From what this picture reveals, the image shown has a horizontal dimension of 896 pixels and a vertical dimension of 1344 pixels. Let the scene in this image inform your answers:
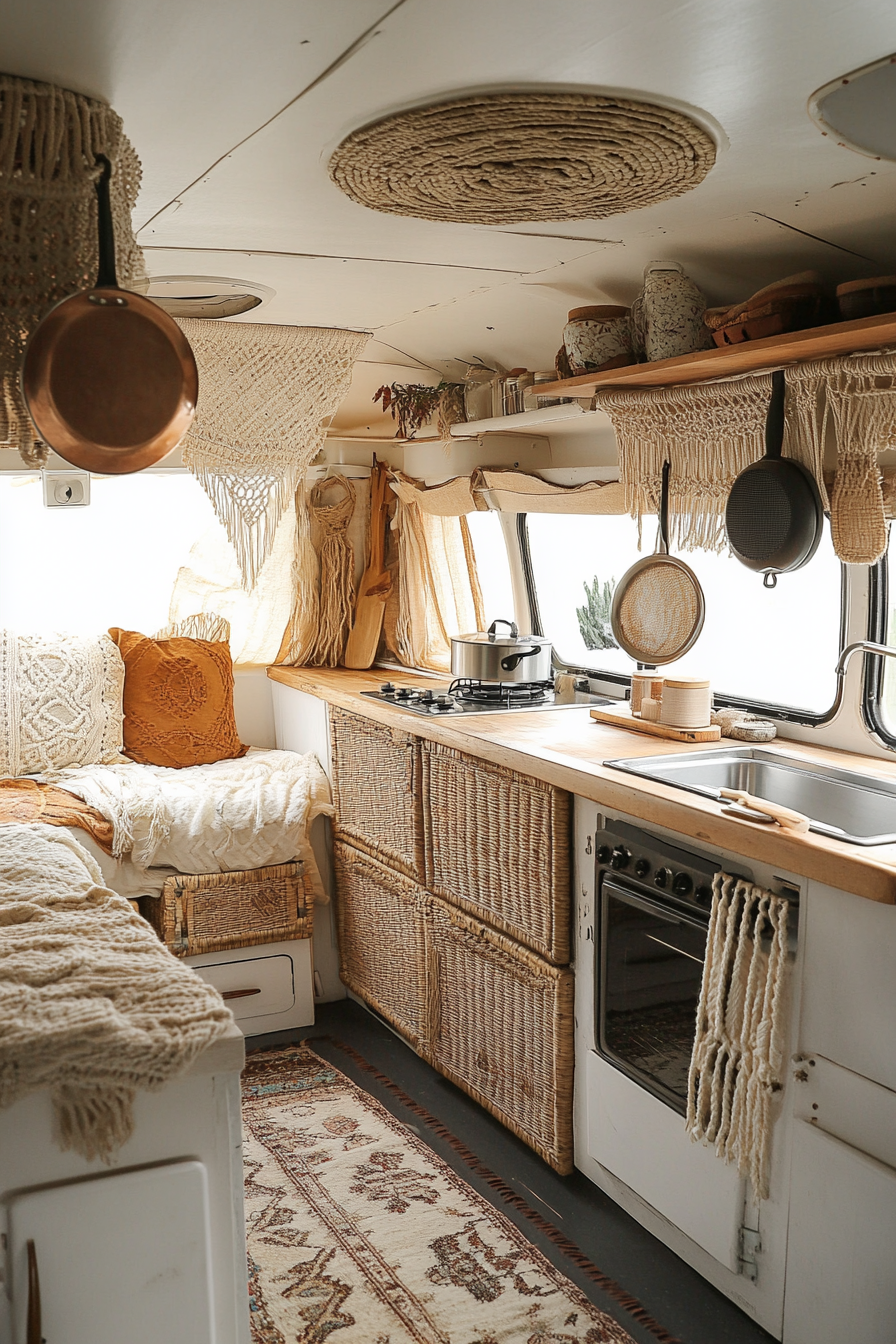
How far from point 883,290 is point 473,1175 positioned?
2161 mm

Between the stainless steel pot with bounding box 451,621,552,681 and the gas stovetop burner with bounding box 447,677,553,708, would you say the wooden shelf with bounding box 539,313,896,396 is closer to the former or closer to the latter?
the stainless steel pot with bounding box 451,621,552,681

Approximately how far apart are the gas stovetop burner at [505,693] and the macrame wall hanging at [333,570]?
1.01 metres

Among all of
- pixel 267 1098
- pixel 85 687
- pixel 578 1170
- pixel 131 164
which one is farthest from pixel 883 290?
pixel 85 687

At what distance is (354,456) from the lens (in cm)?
446

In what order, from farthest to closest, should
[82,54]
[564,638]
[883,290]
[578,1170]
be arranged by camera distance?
[564,638] → [578,1170] → [883,290] → [82,54]

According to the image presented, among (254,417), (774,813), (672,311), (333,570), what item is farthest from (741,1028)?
(333,570)

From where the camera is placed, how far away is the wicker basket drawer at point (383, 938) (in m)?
3.31

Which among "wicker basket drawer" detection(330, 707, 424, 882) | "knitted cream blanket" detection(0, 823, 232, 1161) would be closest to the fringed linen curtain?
"wicker basket drawer" detection(330, 707, 424, 882)

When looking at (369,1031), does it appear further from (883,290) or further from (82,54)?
(82,54)

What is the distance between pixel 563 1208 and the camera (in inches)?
101

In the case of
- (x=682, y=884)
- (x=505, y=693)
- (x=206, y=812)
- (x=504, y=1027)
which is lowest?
(x=504, y=1027)

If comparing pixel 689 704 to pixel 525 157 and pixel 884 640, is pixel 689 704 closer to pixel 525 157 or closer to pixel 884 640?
pixel 884 640

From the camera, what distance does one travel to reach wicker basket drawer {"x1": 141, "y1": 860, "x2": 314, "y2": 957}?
346 cm

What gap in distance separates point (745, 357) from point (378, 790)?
173cm
